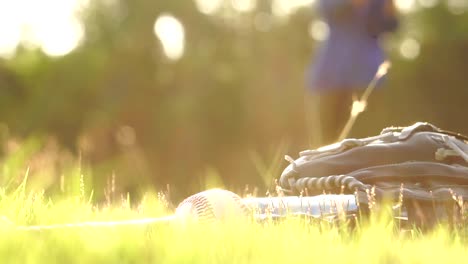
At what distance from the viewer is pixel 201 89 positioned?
37.4 ft

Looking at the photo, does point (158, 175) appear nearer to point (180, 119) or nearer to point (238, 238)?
point (180, 119)

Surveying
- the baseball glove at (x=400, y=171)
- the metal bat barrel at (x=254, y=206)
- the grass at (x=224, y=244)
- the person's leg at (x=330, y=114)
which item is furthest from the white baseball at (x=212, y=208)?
the person's leg at (x=330, y=114)

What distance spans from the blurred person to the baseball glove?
5.24 ft

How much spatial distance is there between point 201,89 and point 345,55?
5556 mm

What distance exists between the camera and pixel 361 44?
6.05 metres

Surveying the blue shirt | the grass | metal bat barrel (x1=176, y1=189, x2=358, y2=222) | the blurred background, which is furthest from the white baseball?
the blurred background

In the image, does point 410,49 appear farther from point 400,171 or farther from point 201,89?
point 400,171

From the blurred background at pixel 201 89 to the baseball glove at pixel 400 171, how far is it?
5.22 meters

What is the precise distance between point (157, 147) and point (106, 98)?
109 centimetres

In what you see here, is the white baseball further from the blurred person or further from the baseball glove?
the blurred person

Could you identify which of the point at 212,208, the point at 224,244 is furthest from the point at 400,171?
the point at 224,244

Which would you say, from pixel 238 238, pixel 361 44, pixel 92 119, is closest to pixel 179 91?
pixel 92 119

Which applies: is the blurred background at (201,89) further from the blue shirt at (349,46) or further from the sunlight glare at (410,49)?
the blue shirt at (349,46)

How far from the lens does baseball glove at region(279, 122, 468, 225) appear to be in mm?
3791
